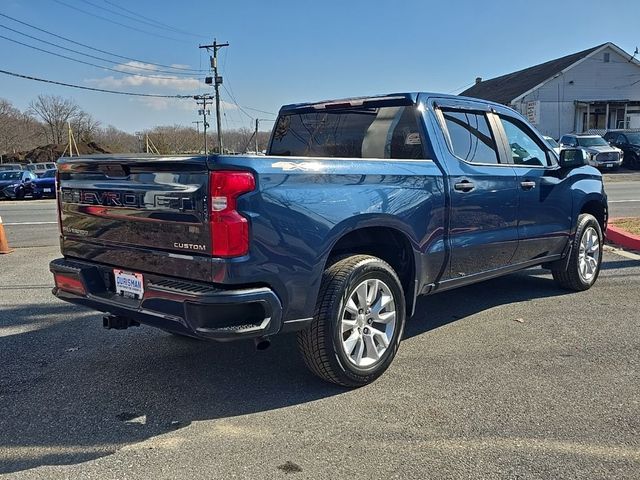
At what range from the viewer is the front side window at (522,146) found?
5254 mm

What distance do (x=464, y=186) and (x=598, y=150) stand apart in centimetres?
2571

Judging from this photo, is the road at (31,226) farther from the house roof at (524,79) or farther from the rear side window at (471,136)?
the house roof at (524,79)

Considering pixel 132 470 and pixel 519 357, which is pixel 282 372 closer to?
pixel 132 470

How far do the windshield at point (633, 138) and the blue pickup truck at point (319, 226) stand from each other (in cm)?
2715

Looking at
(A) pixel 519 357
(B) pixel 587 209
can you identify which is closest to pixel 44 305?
(A) pixel 519 357

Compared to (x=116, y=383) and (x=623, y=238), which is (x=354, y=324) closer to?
(x=116, y=383)

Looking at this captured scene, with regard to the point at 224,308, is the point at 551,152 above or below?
above

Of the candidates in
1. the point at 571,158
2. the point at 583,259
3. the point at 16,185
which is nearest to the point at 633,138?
the point at 583,259

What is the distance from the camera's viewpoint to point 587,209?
6.35 m

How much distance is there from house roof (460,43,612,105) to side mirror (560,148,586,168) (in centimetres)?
3360

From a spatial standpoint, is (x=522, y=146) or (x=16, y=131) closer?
(x=522, y=146)

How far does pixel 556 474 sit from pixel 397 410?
0.96m

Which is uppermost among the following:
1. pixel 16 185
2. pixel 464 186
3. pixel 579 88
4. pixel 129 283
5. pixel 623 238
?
pixel 579 88

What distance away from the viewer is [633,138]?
1139 inches
